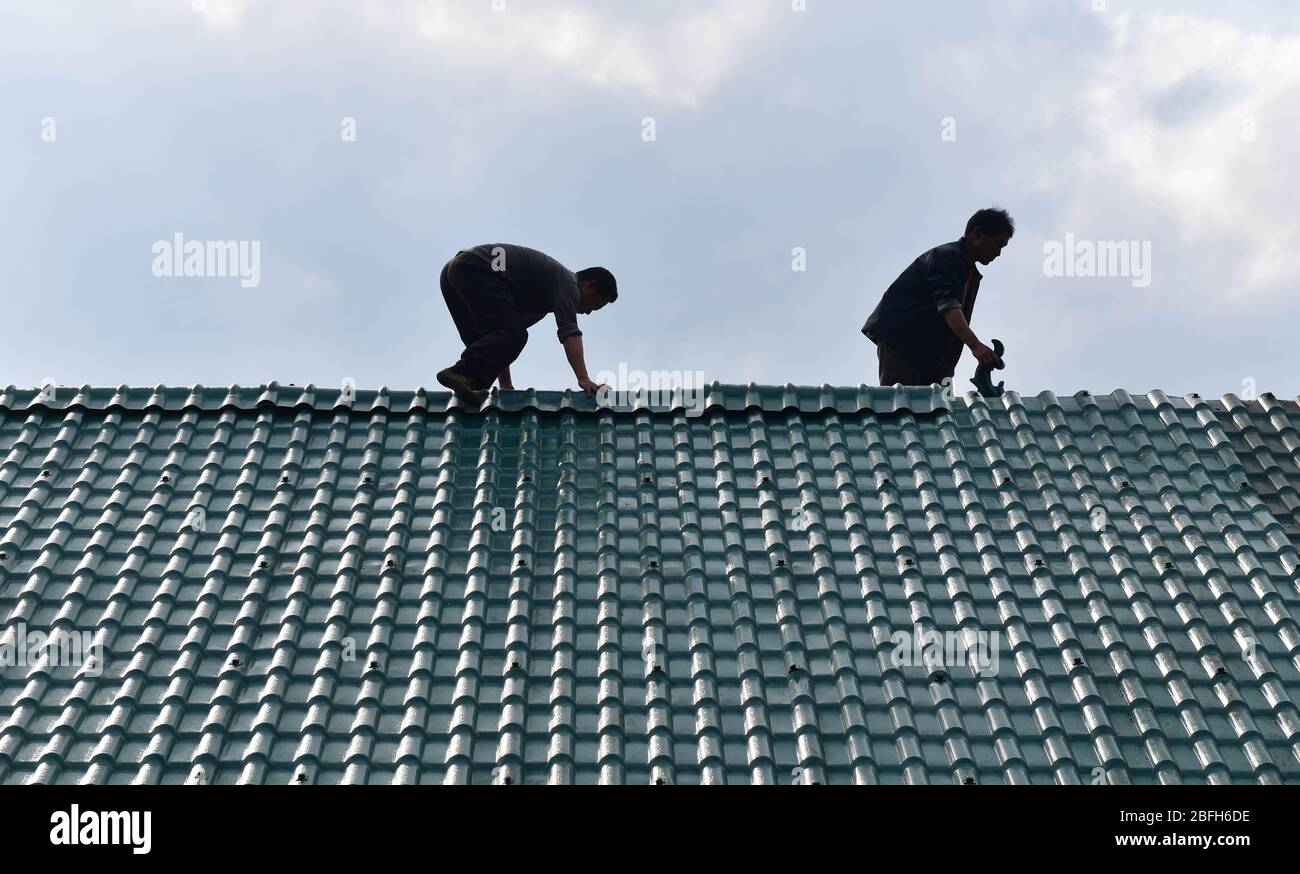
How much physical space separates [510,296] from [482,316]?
0.25 metres

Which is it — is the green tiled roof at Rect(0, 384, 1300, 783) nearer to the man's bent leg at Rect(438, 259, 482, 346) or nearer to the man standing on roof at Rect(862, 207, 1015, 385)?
the man's bent leg at Rect(438, 259, 482, 346)

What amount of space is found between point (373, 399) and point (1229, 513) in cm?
543

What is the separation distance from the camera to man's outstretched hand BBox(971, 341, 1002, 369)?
11.3m

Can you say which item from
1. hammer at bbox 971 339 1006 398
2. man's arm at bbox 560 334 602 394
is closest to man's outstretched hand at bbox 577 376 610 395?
man's arm at bbox 560 334 602 394

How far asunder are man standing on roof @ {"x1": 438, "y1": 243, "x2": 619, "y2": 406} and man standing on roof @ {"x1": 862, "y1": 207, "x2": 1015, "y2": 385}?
2263 mm

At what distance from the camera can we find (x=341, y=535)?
351 inches

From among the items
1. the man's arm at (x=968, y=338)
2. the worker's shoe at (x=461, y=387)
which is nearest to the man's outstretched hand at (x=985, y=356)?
the man's arm at (x=968, y=338)

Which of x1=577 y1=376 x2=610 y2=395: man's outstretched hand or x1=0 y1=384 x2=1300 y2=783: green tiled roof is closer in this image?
x1=0 y1=384 x2=1300 y2=783: green tiled roof

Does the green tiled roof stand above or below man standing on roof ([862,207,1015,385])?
below

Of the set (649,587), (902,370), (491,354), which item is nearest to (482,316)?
(491,354)

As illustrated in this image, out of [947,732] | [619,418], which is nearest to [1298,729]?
[947,732]

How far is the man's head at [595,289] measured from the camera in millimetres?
11383

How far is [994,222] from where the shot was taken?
11.8 meters
